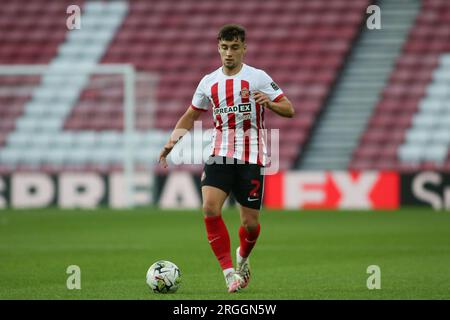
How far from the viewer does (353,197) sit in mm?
19219

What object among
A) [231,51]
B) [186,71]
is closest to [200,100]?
[231,51]

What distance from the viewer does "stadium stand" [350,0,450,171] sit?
20.8m

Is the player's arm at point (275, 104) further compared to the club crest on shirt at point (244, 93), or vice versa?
the club crest on shirt at point (244, 93)

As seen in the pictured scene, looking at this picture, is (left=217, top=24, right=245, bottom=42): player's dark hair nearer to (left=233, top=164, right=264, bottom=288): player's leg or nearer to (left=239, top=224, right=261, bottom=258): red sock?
(left=233, top=164, right=264, bottom=288): player's leg

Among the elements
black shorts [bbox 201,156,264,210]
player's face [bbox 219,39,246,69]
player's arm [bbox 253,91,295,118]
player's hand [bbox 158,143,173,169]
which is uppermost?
player's face [bbox 219,39,246,69]

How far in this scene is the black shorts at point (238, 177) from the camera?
25.6ft

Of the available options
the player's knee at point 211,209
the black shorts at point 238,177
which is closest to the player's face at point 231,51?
the black shorts at point 238,177

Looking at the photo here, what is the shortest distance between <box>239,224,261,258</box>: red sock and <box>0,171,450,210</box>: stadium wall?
10999 mm

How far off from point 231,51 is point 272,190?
12206 millimetres

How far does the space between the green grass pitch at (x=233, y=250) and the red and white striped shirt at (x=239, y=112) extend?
1.08 meters

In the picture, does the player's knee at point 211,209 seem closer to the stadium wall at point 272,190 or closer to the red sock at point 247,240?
the red sock at point 247,240

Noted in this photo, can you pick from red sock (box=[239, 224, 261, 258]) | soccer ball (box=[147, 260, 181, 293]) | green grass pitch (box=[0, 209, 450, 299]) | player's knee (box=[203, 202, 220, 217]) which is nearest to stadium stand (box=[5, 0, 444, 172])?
green grass pitch (box=[0, 209, 450, 299])

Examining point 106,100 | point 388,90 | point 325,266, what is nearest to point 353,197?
point 388,90

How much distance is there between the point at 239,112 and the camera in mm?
7816
